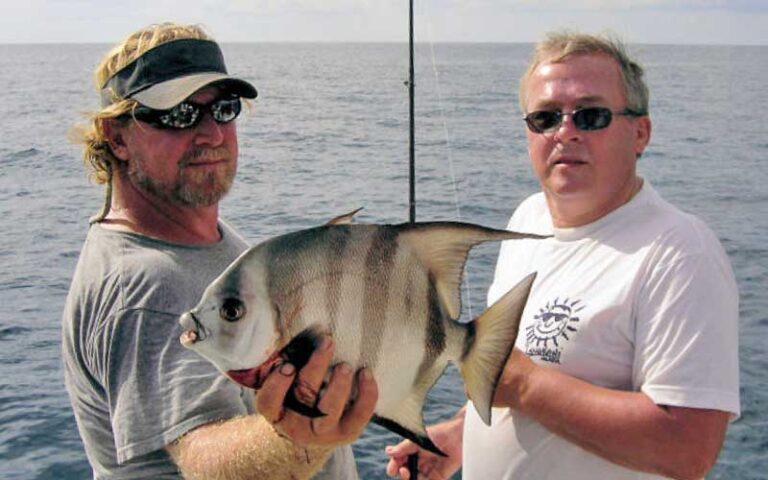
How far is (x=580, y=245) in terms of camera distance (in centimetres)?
261

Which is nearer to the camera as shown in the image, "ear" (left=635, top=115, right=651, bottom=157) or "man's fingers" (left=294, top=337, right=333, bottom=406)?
"man's fingers" (left=294, top=337, right=333, bottom=406)

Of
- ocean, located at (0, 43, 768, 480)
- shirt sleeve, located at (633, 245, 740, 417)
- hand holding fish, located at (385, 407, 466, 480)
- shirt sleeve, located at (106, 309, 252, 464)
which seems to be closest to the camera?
shirt sleeve, located at (106, 309, 252, 464)

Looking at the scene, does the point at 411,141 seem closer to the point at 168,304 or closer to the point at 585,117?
the point at 585,117

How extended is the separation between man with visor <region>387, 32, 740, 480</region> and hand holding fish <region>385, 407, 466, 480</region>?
0.68 feet

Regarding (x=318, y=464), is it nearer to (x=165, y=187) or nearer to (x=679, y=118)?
(x=165, y=187)

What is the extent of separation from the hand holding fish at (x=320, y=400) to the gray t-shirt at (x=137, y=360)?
1.06 ft

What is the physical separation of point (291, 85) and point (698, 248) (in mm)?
41443

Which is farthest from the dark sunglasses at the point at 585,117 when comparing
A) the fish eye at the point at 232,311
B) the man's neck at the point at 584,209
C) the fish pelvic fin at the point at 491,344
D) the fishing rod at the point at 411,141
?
the fishing rod at the point at 411,141

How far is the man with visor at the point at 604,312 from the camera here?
225 centimetres

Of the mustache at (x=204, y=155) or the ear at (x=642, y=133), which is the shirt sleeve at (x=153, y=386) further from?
the ear at (x=642, y=133)

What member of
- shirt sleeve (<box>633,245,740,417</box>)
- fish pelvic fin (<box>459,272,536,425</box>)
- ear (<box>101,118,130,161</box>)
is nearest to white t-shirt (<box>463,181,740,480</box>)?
shirt sleeve (<box>633,245,740,417</box>)

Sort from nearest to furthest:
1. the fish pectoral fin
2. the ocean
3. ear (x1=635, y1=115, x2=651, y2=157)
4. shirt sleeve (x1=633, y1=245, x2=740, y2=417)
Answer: the fish pectoral fin, shirt sleeve (x1=633, y1=245, x2=740, y2=417), ear (x1=635, y1=115, x2=651, y2=157), the ocean

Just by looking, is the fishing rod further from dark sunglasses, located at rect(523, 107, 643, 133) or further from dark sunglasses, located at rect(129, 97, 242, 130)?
dark sunglasses, located at rect(129, 97, 242, 130)

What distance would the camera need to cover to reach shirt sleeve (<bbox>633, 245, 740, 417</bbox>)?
222 centimetres
